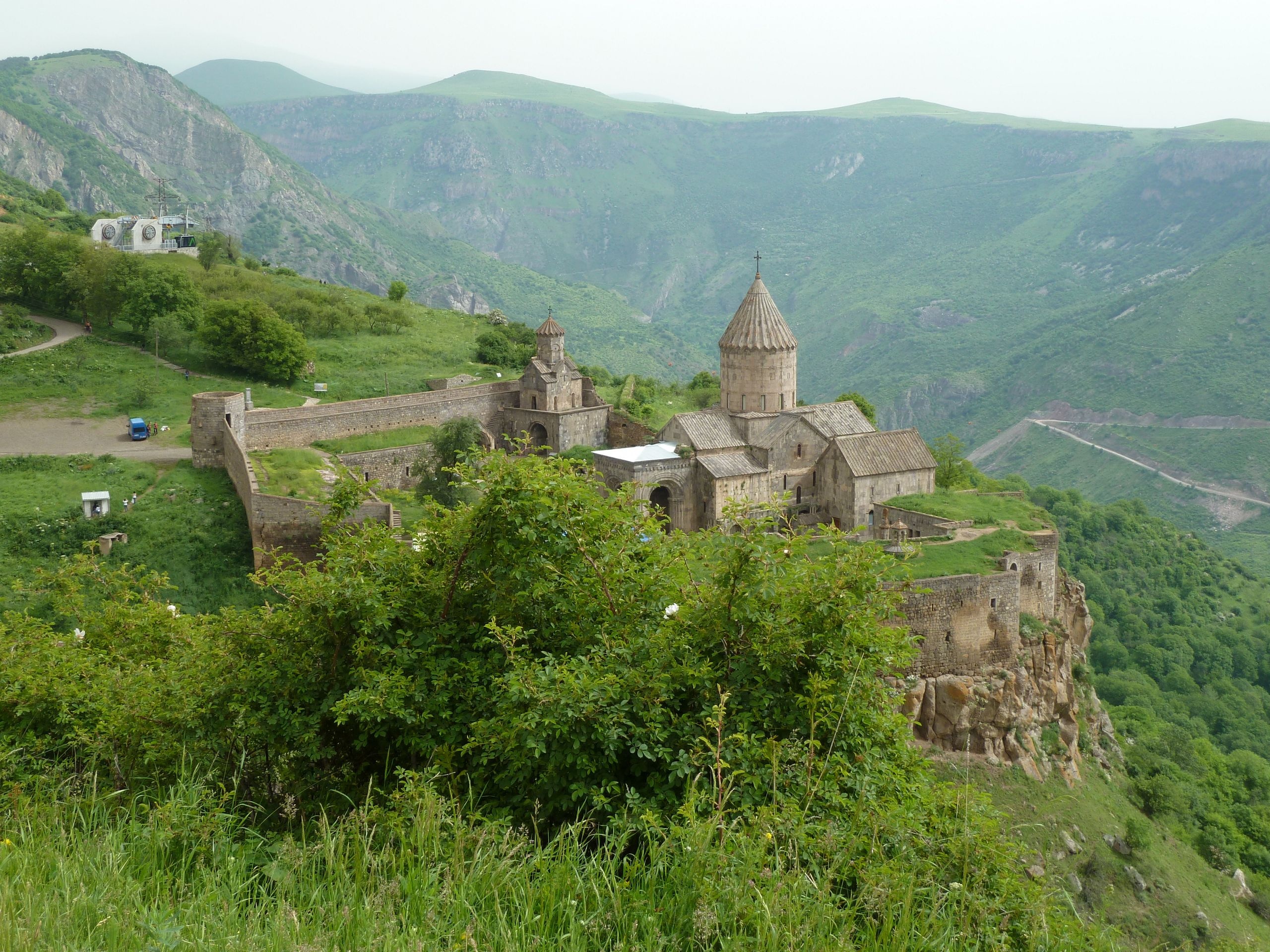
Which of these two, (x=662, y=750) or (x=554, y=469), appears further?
(x=554, y=469)

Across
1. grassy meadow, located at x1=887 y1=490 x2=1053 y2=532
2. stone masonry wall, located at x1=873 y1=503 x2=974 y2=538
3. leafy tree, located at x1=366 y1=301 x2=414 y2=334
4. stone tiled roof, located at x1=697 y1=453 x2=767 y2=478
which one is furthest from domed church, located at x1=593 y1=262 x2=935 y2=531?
leafy tree, located at x1=366 y1=301 x2=414 y2=334

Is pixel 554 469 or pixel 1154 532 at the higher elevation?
pixel 554 469

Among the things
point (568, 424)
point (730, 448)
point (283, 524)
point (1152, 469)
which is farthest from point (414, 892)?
point (1152, 469)

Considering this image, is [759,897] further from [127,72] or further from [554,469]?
[127,72]

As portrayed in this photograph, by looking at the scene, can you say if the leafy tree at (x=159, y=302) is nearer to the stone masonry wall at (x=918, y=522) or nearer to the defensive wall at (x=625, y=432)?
the defensive wall at (x=625, y=432)

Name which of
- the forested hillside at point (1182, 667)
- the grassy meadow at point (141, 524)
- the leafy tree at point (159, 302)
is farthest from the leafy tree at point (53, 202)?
the forested hillside at point (1182, 667)

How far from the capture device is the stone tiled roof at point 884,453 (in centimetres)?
3014

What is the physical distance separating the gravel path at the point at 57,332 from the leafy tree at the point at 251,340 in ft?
19.8

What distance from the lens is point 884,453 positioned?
101 ft

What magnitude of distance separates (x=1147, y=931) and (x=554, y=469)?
61.7ft

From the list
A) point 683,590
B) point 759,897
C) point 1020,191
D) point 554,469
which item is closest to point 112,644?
point 554,469

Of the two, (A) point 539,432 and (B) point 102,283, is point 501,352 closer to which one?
(A) point 539,432

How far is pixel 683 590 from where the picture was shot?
28.3ft

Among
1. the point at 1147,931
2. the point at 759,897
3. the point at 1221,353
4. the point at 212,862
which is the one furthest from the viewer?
the point at 1221,353
